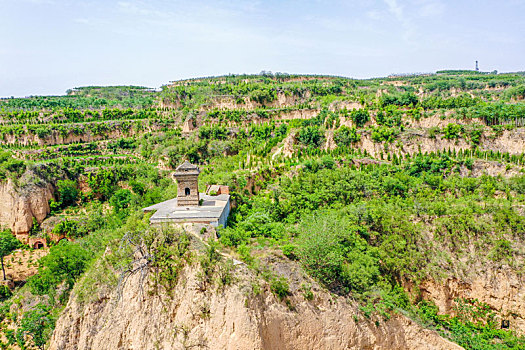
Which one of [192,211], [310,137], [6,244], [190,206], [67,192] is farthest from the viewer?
[310,137]

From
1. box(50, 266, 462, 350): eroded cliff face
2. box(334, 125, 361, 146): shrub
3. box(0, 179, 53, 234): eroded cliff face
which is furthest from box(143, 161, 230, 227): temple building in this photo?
box(334, 125, 361, 146): shrub

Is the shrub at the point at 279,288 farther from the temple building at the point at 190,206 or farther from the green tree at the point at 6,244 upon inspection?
the green tree at the point at 6,244

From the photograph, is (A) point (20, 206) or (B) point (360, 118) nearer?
(A) point (20, 206)

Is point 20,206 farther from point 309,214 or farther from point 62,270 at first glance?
point 309,214

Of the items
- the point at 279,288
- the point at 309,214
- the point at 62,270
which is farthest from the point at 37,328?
the point at 309,214

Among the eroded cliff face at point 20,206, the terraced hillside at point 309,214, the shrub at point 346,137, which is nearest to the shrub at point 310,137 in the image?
the terraced hillside at point 309,214

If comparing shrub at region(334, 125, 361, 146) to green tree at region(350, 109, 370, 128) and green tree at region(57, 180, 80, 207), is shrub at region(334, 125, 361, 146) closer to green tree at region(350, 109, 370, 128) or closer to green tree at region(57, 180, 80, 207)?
green tree at region(350, 109, 370, 128)
